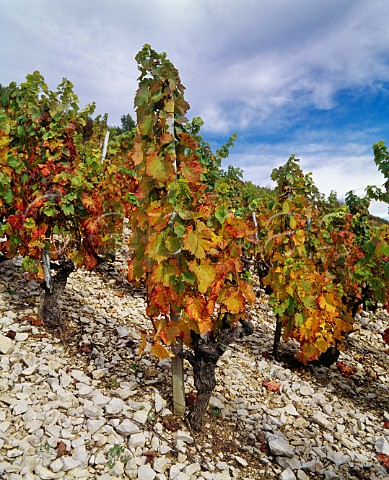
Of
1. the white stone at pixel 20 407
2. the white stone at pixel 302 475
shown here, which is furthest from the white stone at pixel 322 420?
the white stone at pixel 20 407

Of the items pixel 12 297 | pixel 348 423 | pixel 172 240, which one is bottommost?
pixel 348 423

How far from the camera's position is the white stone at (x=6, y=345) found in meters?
3.51

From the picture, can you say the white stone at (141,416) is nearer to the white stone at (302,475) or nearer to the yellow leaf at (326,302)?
the white stone at (302,475)

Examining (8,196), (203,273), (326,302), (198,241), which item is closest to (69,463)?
(203,273)

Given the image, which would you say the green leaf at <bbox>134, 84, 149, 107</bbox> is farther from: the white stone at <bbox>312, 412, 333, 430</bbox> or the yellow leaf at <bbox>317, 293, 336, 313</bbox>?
the white stone at <bbox>312, 412, 333, 430</bbox>

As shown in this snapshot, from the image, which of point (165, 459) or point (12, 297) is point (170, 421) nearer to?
point (165, 459)

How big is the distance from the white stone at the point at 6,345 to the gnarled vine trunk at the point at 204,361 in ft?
6.36

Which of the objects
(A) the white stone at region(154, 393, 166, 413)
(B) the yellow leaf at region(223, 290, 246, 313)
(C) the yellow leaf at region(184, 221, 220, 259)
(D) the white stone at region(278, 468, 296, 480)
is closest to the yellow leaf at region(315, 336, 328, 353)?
(D) the white stone at region(278, 468, 296, 480)

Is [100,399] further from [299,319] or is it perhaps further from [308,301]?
[308,301]

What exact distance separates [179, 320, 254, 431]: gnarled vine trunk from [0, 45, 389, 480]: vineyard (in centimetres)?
1

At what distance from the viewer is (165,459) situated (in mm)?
2650

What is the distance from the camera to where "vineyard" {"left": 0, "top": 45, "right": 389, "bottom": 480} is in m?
2.65

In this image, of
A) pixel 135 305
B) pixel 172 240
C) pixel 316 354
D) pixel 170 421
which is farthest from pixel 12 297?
pixel 316 354

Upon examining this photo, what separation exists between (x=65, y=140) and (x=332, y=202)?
7822 mm
